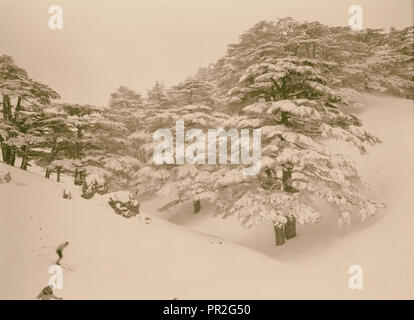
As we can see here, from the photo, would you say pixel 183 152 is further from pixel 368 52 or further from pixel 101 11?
pixel 368 52

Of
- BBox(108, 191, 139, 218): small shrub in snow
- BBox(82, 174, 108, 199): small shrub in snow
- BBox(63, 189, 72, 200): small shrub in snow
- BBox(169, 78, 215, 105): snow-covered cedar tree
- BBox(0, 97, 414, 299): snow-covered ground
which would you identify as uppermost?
BBox(169, 78, 215, 105): snow-covered cedar tree

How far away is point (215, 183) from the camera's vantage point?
11461 millimetres

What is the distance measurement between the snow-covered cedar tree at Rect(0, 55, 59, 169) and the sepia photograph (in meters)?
0.10

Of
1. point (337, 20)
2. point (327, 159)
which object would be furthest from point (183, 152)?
point (337, 20)

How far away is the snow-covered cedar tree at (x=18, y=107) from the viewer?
1474 centimetres

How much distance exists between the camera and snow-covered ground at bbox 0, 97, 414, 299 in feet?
25.4

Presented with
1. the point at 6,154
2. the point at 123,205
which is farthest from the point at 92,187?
the point at 6,154

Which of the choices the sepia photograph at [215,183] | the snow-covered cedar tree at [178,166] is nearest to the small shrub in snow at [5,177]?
the sepia photograph at [215,183]

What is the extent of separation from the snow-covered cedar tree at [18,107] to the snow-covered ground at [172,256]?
4353mm

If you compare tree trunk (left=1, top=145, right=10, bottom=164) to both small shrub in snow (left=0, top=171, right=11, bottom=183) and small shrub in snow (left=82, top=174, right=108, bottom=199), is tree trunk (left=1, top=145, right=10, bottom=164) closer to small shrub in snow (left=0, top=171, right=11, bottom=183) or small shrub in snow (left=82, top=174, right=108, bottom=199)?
small shrub in snow (left=0, top=171, right=11, bottom=183)

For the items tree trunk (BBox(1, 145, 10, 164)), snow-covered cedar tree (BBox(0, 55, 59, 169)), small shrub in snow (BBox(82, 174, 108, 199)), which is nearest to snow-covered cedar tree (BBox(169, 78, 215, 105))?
snow-covered cedar tree (BBox(0, 55, 59, 169))

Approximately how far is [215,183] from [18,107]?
12.6 metres

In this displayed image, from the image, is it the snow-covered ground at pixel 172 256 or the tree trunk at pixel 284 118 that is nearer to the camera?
the snow-covered ground at pixel 172 256

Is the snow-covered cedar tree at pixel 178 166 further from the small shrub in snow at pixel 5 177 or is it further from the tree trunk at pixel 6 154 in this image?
the small shrub in snow at pixel 5 177
